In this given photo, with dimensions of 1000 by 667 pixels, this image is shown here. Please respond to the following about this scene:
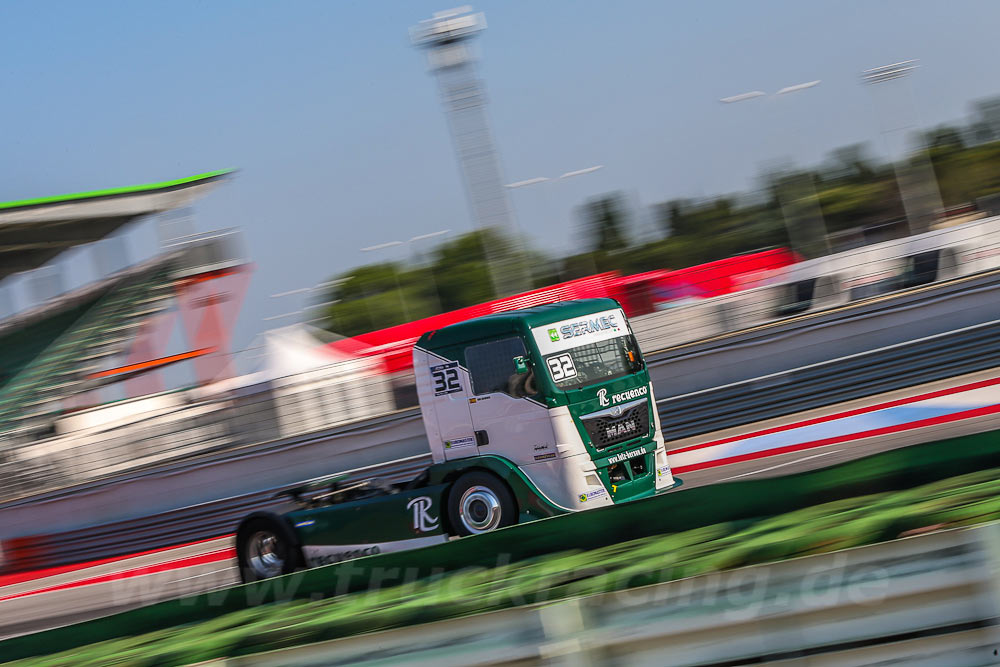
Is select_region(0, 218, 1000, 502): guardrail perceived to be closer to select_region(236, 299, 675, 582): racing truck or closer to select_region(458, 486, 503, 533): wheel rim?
select_region(236, 299, 675, 582): racing truck

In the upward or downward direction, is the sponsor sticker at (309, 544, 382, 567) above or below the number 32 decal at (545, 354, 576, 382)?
below

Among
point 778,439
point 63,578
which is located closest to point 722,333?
point 778,439

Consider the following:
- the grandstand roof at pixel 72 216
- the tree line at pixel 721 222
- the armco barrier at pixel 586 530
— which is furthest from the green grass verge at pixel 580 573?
the tree line at pixel 721 222

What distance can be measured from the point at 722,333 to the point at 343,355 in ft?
39.6

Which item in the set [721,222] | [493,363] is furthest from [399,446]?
[721,222]

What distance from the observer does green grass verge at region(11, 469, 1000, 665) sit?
396cm

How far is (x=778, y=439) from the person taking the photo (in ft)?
45.0

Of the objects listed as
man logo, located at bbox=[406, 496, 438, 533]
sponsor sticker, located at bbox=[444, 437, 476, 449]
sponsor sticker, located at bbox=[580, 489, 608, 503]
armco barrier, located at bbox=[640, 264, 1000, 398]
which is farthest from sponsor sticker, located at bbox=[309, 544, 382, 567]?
armco barrier, located at bbox=[640, 264, 1000, 398]

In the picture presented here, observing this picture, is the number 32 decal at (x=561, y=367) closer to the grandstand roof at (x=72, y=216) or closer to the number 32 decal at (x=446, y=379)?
the number 32 decal at (x=446, y=379)

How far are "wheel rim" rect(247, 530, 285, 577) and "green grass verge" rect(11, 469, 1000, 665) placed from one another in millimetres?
4575

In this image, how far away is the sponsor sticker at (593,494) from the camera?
8.92m

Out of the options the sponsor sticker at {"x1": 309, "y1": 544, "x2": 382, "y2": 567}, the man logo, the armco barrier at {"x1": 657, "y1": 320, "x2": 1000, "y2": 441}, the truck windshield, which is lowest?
the armco barrier at {"x1": 657, "y1": 320, "x2": 1000, "y2": 441}

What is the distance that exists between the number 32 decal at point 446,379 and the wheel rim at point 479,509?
102cm

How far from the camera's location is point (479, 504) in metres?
9.07
